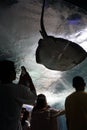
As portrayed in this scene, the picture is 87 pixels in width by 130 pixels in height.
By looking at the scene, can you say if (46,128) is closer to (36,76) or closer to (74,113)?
(74,113)

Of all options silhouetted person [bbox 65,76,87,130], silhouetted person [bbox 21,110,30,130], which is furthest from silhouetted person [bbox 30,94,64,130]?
silhouetted person [bbox 21,110,30,130]

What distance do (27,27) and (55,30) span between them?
48cm

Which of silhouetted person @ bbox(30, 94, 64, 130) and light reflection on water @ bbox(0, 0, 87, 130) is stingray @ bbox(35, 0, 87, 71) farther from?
silhouetted person @ bbox(30, 94, 64, 130)

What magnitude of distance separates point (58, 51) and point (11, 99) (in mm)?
1513

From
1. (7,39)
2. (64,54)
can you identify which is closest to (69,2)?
(64,54)

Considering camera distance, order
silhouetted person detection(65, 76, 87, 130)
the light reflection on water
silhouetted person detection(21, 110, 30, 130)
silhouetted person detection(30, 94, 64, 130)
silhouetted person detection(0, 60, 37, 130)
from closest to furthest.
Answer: silhouetted person detection(0, 60, 37, 130) < silhouetted person detection(65, 76, 87, 130) < the light reflection on water < silhouetted person detection(30, 94, 64, 130) < silhouetted person detection(21, 110, 30, 130)

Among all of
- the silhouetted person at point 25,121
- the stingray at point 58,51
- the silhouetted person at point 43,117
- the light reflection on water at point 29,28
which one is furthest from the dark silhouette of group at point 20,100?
the silhouetted person at point 25,121

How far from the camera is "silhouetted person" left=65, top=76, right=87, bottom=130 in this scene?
325 cm

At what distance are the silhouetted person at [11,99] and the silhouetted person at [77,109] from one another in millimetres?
961

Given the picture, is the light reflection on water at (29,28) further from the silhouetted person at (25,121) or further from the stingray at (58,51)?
the silhouetted person at (25,121)

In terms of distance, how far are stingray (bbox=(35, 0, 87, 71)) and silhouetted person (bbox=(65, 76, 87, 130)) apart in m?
0.45

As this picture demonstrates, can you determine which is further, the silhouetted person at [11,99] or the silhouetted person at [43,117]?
the silhouetted person at [43,117]

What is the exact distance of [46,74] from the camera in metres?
5.39

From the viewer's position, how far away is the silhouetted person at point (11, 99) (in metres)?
2.42
